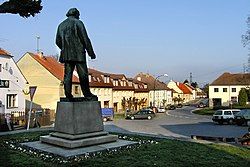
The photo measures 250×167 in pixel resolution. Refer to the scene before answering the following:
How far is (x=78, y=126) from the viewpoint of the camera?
10.3m

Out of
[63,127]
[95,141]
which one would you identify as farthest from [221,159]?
[63,127]

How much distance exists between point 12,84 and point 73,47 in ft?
90.2

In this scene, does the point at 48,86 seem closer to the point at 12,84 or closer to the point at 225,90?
the point at 12,84

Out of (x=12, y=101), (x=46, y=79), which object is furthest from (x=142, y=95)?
(x=12, y=101)

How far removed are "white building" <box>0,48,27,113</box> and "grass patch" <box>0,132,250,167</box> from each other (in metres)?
25.1

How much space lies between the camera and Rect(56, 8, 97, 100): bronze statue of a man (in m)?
11.0

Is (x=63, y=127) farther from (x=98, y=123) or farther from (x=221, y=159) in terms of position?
(x=221, y=159)

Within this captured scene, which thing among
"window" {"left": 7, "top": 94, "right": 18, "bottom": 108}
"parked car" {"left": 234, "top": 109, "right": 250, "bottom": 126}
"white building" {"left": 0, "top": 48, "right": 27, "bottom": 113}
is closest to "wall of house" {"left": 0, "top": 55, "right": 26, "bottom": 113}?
"white building" {"left": 0, "top": 48, "right": 27, "bottom": 113}

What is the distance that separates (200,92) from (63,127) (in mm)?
185636

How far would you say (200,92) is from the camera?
7520 inches

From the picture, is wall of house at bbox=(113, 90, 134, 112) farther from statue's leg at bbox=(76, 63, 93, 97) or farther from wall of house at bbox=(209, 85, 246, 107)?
statue's leg at bbox=(76, 63, 93, 97)

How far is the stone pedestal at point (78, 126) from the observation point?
1012 centimetres

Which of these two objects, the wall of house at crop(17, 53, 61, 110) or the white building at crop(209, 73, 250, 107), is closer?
the wall of house at crop(17, 53, 61, 110)

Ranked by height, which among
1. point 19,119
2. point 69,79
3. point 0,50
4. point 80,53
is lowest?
point 19,119
